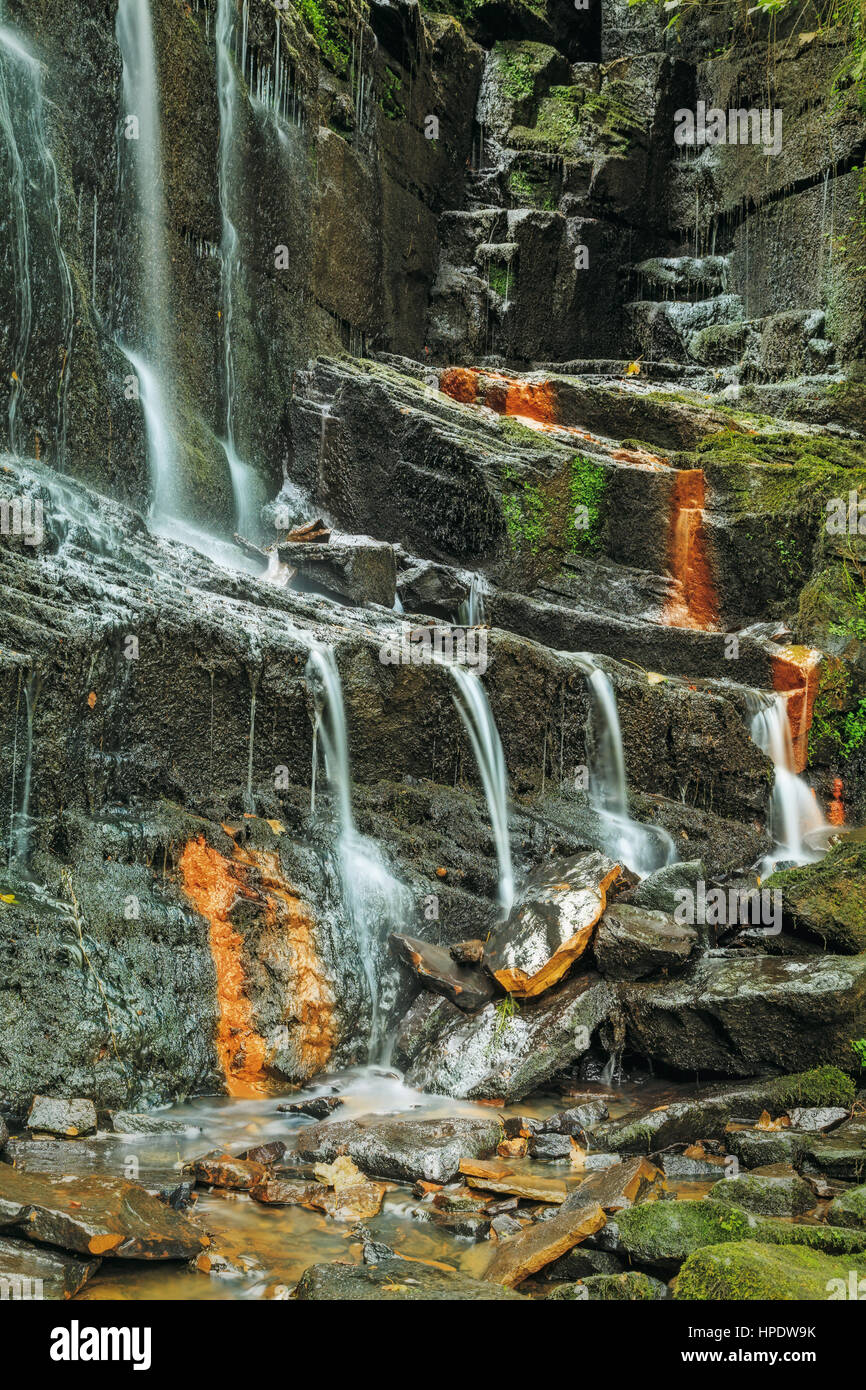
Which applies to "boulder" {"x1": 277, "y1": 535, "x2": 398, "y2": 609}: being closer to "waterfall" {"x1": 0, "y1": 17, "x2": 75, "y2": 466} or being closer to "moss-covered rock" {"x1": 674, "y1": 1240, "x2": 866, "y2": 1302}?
"waterfall" {"x1": 0, "y1": 17, "x2": 75, "y2": 466}

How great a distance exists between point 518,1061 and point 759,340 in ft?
49.5

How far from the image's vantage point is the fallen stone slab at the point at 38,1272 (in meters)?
3.32

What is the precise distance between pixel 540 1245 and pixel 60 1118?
2264 mm

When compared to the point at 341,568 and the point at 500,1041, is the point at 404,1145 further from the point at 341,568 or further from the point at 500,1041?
the point at 341,568

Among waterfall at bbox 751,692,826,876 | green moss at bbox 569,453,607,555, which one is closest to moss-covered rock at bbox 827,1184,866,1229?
waterfall at bbox 751,692,826,876

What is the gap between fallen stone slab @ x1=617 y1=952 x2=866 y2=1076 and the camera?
5.89 m

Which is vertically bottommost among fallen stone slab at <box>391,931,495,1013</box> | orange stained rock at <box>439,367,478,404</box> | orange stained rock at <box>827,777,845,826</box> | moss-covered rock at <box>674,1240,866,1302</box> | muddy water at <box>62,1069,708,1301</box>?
muddy water at <box>62,1069,708,1301</box>

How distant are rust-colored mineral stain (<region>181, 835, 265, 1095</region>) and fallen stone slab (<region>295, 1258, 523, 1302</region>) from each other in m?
2.22

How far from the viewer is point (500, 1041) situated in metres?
6.34

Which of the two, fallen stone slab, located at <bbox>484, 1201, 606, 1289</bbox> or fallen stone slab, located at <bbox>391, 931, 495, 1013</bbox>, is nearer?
fallen stone slab, located at <bbox>484, 1201, 606, 1289</bbox>

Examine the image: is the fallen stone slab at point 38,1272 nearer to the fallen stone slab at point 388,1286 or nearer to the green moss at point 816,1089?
the fallen stone slab at point 388,1286

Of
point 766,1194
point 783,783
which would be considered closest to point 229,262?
point 783,783

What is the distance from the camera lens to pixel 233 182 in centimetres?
1317

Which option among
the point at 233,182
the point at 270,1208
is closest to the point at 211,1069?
the point at 270,1208
